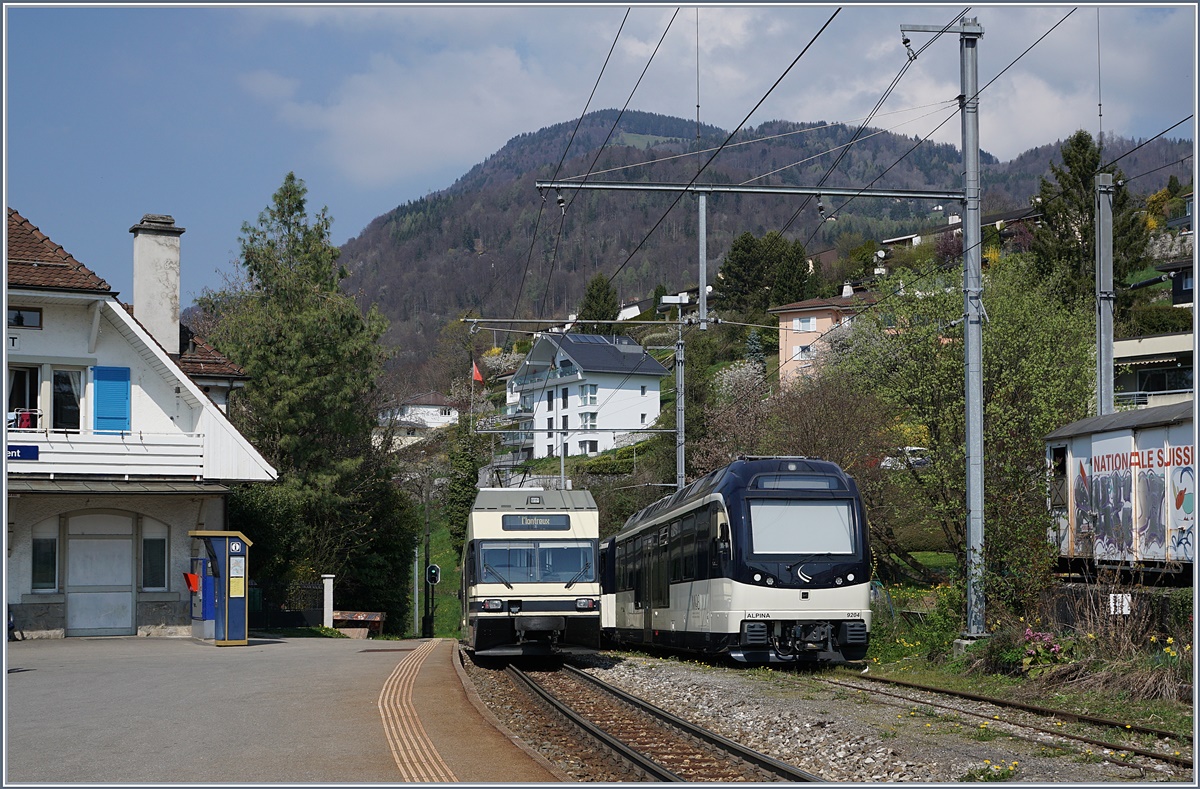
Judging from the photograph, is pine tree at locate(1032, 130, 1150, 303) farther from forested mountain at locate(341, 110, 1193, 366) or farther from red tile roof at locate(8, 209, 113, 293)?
forested mountain at locate(341, 110, 1193, 366)

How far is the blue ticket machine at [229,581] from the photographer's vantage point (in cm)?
2427

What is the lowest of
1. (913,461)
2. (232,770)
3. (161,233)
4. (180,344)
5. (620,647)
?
(620,647)

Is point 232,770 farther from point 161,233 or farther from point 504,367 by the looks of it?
point 504,367

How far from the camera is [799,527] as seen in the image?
19094mm

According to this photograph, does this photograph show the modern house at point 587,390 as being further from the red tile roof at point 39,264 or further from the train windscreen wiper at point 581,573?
the train windscreen wiper at point 581,573

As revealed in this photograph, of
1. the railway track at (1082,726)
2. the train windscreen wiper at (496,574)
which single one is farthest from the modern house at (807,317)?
the railway track at (1082,726)

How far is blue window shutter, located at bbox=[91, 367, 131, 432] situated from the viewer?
26688 millimetres

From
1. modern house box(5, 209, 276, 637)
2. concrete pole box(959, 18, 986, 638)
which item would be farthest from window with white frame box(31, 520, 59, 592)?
concrete pole box(959, 18, 986, 638)

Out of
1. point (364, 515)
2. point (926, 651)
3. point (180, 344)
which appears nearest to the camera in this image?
point (926, 651)

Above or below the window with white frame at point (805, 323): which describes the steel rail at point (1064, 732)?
below

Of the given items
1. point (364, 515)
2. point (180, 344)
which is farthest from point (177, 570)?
point (364, 515)

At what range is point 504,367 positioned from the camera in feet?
354

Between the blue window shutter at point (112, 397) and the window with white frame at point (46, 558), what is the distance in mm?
2466

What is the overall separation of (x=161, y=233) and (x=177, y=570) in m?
8.63
